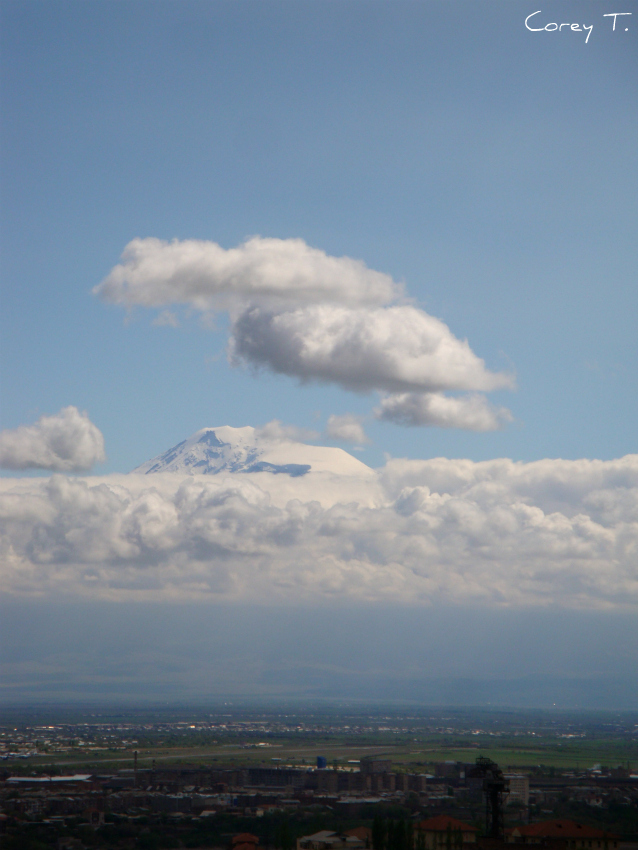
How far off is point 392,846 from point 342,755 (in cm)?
10061

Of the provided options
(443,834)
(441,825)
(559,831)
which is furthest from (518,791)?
(443,834)

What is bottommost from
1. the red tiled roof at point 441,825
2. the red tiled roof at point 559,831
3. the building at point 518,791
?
the building at point 518,791

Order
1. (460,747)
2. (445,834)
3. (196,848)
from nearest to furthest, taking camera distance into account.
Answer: (445,834) < (196,848) < (460,747)

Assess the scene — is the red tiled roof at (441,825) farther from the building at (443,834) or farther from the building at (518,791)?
the building at (518,791)

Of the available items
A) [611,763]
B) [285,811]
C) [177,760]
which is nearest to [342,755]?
[177,760]

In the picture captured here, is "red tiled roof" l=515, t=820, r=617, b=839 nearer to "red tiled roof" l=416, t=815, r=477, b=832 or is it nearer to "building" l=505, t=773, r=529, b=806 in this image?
"red tiled roof" l=416, t=815, r=477, b=832

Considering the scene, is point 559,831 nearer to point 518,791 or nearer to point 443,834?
point 443,834

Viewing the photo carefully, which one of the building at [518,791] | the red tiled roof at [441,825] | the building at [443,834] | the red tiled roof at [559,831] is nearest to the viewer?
the building at [443,834]

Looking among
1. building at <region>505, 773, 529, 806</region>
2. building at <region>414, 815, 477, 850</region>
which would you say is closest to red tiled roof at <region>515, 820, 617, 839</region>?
building at <region>414, 815, 477, 850</region>

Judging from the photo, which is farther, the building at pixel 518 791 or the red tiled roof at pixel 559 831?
the building at pixel 518 791

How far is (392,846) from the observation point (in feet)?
173

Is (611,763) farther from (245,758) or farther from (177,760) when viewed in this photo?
(177,760)

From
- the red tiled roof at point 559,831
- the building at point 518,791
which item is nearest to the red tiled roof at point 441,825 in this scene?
the red tiled roof at point 559,831

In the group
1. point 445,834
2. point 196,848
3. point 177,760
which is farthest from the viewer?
point 177,760
